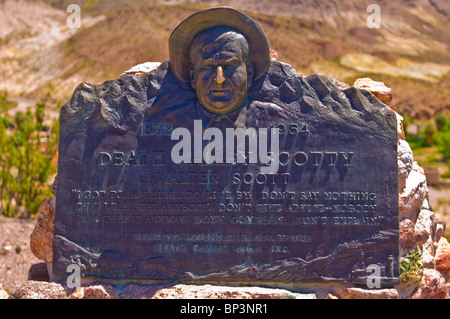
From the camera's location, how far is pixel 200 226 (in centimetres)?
424

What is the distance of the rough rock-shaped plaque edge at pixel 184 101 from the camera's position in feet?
13.6

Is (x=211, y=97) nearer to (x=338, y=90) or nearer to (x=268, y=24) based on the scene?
(x=338, y=90)

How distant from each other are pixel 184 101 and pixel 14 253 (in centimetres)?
399

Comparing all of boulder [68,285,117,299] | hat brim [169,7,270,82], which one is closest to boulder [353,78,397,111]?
hat brim [169,7,270,82]

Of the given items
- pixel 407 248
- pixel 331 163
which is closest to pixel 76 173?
pixel 331 163

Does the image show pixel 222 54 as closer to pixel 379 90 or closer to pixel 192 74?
pixel 192 74

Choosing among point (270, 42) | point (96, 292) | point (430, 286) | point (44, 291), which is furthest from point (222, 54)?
point (270, 42)

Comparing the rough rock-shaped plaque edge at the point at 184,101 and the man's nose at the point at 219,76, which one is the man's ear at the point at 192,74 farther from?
the man's nose at the point at 219,76

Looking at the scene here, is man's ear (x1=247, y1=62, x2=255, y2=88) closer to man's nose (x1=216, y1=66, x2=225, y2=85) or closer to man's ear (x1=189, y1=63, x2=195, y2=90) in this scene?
man's nose (x1=216, y1=66, x2=225, y2=85)

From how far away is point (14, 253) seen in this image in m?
7.04

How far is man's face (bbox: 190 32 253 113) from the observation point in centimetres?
419

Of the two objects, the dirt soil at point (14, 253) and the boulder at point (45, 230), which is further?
the dirt soil at point (14, 253)

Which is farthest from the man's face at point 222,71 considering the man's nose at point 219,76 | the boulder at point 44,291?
the boulder at point 44,291

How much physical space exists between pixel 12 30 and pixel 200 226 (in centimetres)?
4728
